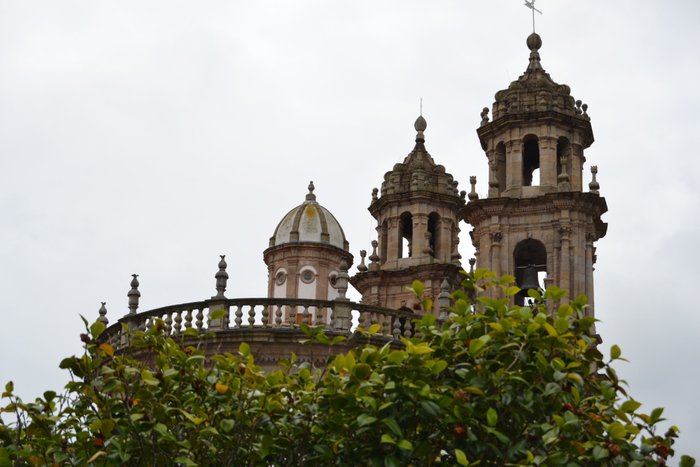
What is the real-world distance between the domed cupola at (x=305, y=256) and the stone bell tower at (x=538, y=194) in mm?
8697

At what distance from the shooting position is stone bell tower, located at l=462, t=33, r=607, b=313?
37.4m

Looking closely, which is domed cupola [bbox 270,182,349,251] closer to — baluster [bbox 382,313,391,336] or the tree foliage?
baluster [bbox 382,313,391,336]

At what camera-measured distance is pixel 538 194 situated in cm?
3834

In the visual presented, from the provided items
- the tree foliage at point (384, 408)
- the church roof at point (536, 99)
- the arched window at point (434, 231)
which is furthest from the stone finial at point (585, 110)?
the tree foliage at point (384, 408)

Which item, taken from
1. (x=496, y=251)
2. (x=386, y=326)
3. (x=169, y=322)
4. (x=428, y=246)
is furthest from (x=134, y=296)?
(x=428, y=246)

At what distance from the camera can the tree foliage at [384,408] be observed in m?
14.2

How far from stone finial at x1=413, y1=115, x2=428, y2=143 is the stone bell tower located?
Answer: 358 inches

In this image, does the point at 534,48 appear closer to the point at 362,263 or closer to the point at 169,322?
the point at 362,263

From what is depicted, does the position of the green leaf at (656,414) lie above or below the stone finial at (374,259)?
below

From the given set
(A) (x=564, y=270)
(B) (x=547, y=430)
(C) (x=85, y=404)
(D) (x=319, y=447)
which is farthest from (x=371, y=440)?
(A) (x=564, y=270)

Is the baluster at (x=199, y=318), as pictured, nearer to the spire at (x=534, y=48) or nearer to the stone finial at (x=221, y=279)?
the stone finial at (x=221, y=279)

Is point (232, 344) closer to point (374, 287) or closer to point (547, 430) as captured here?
point (547, 430)

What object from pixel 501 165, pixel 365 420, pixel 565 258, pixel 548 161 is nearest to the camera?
pixel 365 420

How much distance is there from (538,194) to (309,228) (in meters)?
11.4
